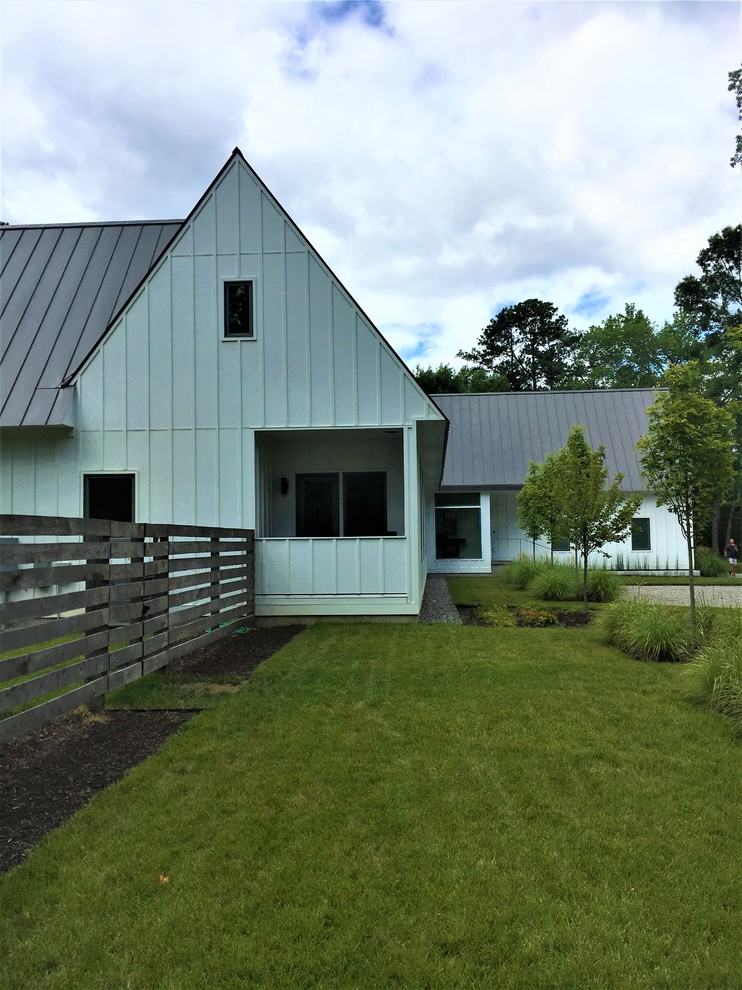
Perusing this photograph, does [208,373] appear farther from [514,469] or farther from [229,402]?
[514,469]

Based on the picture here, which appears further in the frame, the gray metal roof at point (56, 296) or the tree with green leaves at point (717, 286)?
the tree with green leaves at point (717, 286)

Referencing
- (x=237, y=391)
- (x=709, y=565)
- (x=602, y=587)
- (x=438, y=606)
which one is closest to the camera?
(x=237, y=391)

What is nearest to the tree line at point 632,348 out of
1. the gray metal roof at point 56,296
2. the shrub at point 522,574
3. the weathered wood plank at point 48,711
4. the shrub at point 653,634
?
the shrub at point 522,574

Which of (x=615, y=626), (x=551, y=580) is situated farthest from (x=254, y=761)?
(x=551, y=580)

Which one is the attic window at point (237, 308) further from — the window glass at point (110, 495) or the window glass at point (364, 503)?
the window glass at point (364, 503)

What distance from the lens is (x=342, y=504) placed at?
38.4 ft

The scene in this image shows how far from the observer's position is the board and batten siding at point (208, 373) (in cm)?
1024

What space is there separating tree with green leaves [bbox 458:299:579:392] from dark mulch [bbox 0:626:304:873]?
4758cm

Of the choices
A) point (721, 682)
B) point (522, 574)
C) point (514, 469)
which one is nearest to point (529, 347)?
point (514, 469)

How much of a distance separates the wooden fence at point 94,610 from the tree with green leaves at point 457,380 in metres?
29.7

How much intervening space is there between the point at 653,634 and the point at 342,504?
19.3 ft

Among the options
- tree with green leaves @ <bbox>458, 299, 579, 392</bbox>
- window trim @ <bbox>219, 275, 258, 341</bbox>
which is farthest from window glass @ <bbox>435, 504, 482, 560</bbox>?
tree with green leaves @ <bbox>458, 299, 579, 392</bbox>

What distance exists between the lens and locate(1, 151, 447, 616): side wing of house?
33.3 ft

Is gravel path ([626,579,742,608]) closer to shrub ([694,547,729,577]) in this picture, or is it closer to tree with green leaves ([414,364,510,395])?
shrub ([694,547,729,577])
